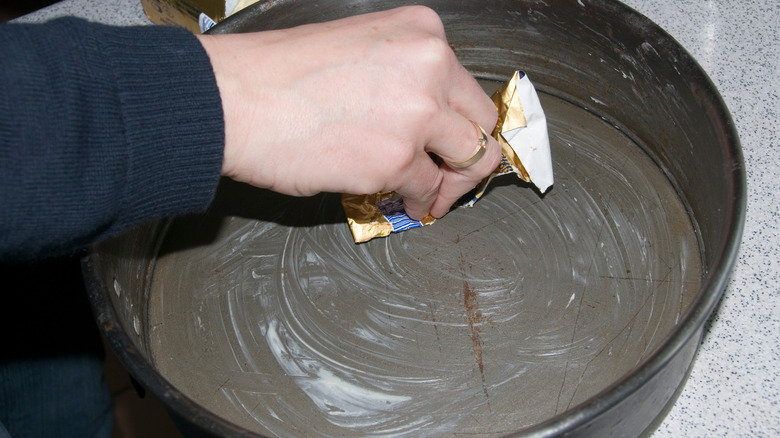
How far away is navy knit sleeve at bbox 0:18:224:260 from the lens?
58 cm

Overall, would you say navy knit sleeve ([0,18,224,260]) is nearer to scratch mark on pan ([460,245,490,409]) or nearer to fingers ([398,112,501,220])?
fingers ([398,112,501,220])

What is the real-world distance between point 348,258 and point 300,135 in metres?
0.28

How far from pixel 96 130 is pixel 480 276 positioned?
48 cm

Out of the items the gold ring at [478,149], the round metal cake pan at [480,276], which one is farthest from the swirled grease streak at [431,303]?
the gold ring at [478,149]

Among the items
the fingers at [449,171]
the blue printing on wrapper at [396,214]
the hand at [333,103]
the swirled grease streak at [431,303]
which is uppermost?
the hand at [333,103]

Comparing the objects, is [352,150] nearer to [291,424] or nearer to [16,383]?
[291,424]

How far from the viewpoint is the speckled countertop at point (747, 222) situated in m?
0.78

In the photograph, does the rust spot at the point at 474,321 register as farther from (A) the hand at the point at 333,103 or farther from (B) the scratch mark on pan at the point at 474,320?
(A) the hand at the point at 333,103

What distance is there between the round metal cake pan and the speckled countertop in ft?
0.18

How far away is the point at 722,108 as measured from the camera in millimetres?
758

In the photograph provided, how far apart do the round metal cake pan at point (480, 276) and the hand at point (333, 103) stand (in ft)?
0.68

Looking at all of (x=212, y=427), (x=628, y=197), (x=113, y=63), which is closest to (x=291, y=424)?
(x=212, y=427)

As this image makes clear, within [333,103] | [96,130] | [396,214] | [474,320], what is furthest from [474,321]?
[96,130]

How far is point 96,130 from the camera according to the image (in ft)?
1.96
